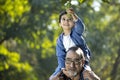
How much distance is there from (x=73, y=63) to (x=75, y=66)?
53 mm

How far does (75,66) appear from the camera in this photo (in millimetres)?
6500

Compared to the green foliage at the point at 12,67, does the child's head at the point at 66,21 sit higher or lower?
higher

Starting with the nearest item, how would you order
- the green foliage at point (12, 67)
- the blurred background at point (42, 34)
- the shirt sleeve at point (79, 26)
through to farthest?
the shirt sleeve at point (79, 26) → the blurred background at point (42, 34) → the green foliage at point (12, 67)

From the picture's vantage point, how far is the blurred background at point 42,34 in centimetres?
2433

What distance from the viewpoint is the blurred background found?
24.3m

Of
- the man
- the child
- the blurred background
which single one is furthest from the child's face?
the blurred background

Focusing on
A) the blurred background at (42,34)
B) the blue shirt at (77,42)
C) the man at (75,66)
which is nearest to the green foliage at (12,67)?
the blurred background at (42,34)

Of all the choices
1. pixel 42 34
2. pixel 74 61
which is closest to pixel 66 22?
pixel 74 61

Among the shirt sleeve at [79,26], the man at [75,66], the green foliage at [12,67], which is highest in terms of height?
the shirt sleeve at [79,26]

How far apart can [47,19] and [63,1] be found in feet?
62.9

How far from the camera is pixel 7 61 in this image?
85.3ft

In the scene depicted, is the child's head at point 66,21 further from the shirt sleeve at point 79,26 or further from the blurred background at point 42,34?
the blurred background at point 42,34

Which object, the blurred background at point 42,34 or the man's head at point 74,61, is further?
the blurred background at point 42,34

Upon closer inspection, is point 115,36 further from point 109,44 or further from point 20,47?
point 20,47
